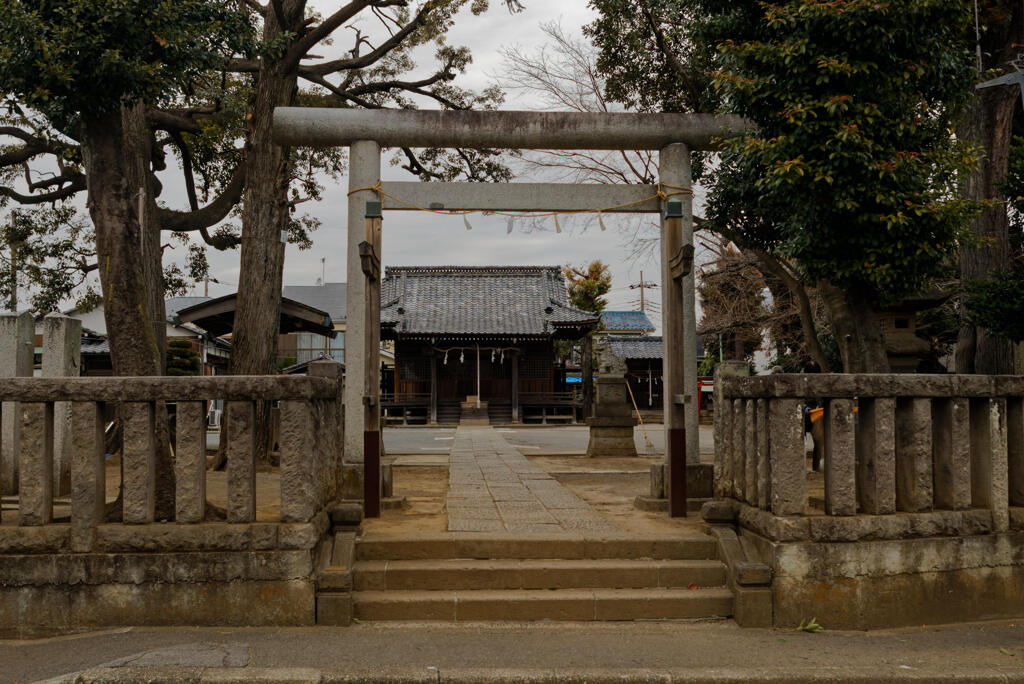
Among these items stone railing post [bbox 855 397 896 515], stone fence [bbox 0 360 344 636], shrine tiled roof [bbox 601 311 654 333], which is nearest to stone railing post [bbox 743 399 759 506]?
stone railing post [bbox 855 397 896 515]

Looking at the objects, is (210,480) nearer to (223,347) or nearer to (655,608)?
(655,608)

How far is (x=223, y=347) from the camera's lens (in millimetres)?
30031

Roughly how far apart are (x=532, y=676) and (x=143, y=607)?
2.66 meters

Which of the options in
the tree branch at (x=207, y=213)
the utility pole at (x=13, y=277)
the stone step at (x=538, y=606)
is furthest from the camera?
the utility pole at (x=13, y=277)

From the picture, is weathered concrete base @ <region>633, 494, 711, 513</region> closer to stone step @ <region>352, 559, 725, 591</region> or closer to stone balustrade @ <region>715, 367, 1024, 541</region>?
stone balustrade @ <region>715, 367, 1024, 541</region>

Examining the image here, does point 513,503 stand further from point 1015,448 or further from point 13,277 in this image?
point 13,277

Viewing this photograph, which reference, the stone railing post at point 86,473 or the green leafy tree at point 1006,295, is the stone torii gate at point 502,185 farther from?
the green leafy tree at point 1006,295

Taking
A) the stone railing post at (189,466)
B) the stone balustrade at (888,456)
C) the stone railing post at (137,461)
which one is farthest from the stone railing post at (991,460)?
the stone railing post at (137,461)

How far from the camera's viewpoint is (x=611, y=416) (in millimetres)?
13953

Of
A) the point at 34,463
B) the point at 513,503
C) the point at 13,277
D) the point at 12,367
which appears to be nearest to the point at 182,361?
the point at 13,277

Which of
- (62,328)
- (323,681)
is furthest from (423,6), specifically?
(323,681)

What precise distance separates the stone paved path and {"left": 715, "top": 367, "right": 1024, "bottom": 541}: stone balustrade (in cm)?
150

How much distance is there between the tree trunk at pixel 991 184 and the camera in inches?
426

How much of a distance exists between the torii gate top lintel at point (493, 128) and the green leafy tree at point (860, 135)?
76 cm
